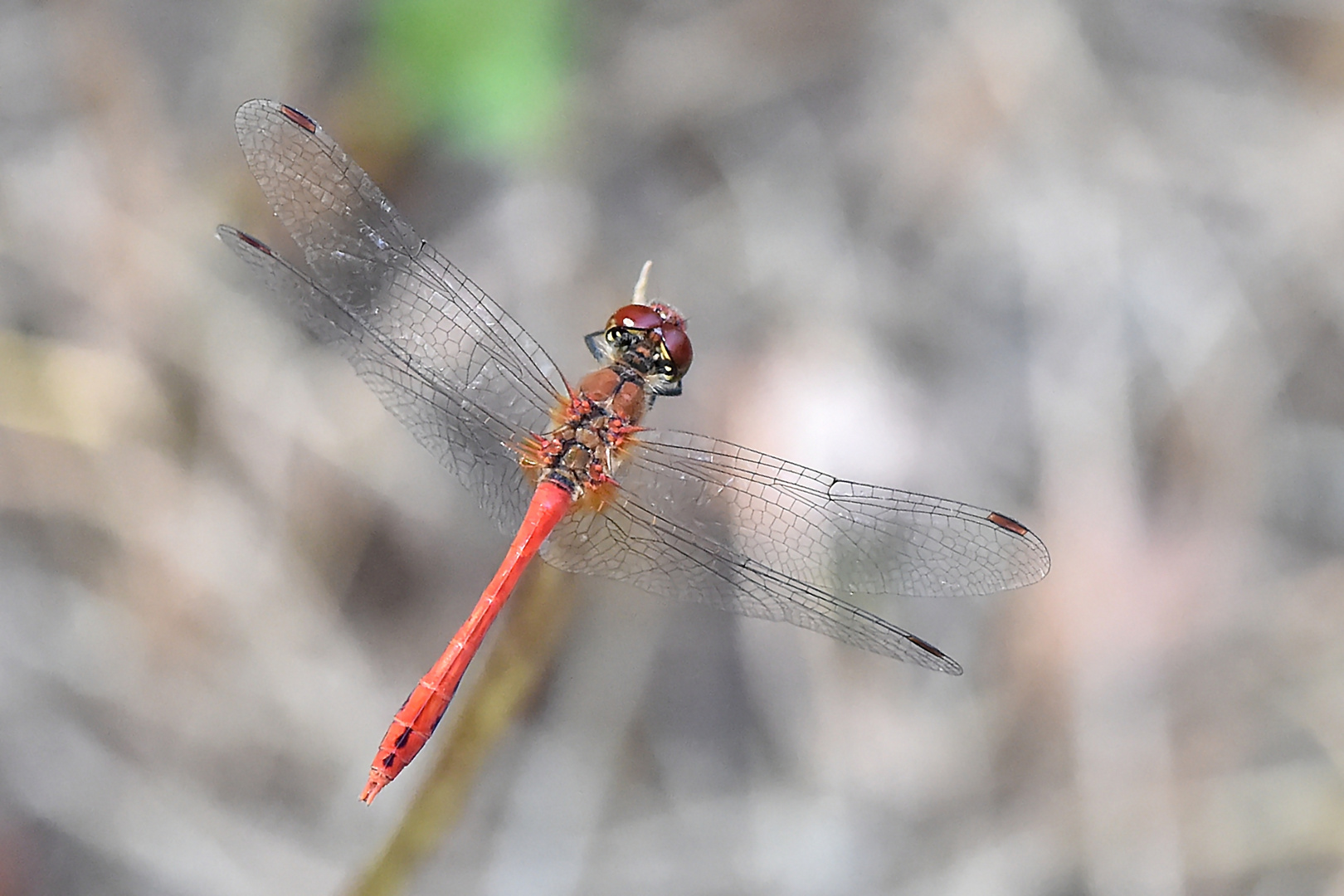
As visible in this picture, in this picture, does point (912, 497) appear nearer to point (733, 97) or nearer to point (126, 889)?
point (733, 97)

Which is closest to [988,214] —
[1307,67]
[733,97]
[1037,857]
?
[733,97]

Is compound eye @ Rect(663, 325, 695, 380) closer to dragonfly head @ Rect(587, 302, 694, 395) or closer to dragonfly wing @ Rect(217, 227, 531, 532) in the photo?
dragonfly head @ Rect(587, 302, 694, 395)

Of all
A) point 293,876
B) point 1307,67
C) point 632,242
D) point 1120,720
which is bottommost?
point 293,876

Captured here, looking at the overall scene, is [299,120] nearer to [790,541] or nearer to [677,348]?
[677,348]

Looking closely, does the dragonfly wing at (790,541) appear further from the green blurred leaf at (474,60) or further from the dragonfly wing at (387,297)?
the green blurred leaf at (474,60)

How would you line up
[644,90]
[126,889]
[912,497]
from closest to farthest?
[912,497]
[126,889]
[644,90]

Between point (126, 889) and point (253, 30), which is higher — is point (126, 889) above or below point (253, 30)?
below

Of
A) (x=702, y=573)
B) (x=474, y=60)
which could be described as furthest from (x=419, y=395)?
(x=474, y=60)
